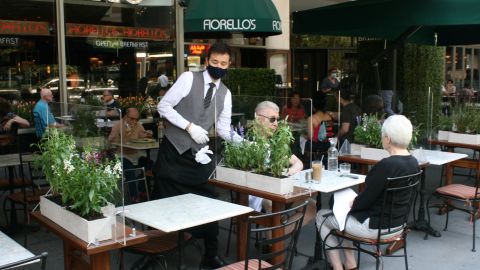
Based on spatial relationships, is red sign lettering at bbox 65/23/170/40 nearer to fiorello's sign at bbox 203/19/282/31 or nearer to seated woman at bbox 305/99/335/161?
seated woman at bbox 305/99/335/161

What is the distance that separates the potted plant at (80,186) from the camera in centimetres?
294

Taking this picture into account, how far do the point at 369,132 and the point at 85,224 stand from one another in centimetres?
362

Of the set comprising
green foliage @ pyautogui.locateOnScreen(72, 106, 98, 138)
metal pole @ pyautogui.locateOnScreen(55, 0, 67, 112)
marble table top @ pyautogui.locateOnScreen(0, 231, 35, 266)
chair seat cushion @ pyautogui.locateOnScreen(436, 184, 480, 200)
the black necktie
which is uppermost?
metal pole @ pyautogui.locateOnScreen(55, 0, 67, 112)

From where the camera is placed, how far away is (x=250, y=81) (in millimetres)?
8961

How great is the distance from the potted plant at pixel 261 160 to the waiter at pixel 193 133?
0.54ft

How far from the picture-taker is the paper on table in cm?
400

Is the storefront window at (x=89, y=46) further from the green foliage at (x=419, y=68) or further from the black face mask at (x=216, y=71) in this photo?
the green foliage at (x=419, y=68)

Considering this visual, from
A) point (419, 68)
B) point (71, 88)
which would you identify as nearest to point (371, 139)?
point (71, 88)

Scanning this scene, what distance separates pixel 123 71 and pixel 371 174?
18.2 ft

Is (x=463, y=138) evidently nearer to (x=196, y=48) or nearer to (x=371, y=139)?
(x=371, y=139)

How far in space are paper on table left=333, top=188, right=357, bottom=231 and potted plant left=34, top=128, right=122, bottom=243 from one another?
1.76 m

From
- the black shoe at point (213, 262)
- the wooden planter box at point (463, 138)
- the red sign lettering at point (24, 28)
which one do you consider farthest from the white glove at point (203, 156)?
the red sign lettering at point (24, 28)

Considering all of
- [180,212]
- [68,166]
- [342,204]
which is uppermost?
[68,166]

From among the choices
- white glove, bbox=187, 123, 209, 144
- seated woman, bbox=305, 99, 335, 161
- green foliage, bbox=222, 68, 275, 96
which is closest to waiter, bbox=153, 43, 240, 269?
white glove, bbox=187, 123, 209, 144
